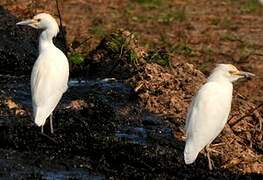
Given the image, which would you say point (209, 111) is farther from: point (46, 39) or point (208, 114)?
point (46, 39)

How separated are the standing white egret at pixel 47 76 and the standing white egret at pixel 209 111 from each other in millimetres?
1493

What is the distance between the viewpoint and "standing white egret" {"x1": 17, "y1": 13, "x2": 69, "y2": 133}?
9.57 m

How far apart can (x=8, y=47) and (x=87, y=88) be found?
223 cm

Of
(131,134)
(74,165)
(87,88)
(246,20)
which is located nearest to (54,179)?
(74,165)

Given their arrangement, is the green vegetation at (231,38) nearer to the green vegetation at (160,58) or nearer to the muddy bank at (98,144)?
the green vegetation at (160,58)

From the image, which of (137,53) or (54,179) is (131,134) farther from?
(137,53)

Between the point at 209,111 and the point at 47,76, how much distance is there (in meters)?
1.91

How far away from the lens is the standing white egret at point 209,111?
30.0 ft

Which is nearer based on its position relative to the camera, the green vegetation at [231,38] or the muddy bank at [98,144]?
the muddy bank at [98,144]

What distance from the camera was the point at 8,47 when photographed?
13.4m

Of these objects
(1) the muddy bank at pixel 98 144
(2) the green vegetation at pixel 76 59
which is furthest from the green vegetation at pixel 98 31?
(1) the muddy bank at pixel 98 144

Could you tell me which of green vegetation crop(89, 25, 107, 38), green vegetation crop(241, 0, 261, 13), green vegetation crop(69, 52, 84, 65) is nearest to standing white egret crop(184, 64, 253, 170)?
green vegetation crop(69, 52, 84, 65)

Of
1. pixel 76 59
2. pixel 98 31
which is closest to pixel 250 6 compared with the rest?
pixel 98 31

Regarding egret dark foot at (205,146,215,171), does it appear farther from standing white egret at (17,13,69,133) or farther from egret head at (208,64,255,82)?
standing white egret at (17,13,69,133)
